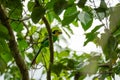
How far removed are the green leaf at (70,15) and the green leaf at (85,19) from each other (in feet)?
0.05

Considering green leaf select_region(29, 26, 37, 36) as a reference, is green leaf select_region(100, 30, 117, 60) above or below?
below

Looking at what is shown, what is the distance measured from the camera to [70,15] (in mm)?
845

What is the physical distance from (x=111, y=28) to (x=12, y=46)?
0.43 metres

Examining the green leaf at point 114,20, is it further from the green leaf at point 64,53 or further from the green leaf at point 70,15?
the green leaf at point 64,53

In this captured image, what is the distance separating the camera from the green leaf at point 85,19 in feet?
2.72

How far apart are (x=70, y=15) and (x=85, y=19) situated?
4 cm

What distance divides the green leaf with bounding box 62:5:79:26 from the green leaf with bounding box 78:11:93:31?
0.02 meters

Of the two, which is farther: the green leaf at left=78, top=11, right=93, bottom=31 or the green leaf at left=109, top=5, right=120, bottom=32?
the green leaf at left=78, top=11, right=93, bottom=31

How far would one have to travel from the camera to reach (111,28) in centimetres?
69

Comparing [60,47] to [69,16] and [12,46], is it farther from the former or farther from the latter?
[69,16]

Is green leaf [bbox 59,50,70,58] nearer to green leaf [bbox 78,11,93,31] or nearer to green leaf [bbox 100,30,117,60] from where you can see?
green leaf [bbox 78,11,93,31]

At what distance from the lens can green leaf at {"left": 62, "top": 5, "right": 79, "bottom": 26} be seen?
2.70 ft

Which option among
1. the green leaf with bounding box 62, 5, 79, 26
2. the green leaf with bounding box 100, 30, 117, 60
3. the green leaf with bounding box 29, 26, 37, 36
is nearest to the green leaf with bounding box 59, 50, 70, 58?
the green leaf with bounding box 29, 26, 37, 36

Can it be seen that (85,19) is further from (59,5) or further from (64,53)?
(64,53)
